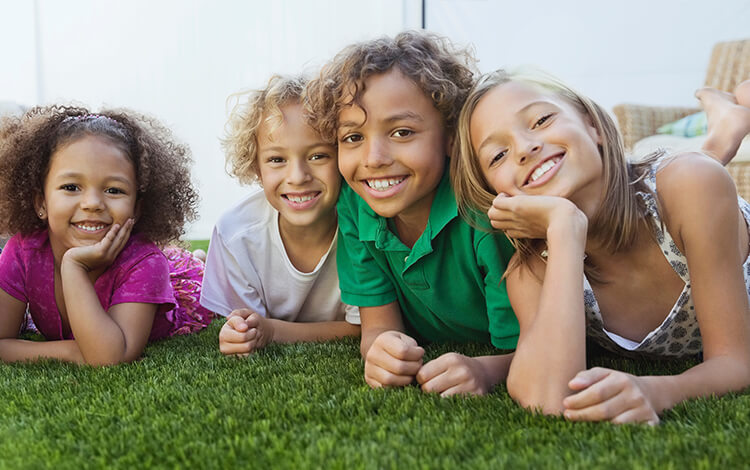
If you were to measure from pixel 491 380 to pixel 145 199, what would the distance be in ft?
4.06

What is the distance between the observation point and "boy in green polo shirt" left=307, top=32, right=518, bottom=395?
4.85ft

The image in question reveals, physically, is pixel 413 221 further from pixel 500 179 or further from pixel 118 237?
pixel 118 237

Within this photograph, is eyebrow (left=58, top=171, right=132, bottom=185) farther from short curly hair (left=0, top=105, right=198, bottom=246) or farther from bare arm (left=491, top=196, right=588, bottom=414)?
bare arm (left=491, top=196, right=588, bottom=414)

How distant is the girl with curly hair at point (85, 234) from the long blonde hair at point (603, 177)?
34.8 inches

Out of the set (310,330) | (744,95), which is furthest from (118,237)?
(744,95)

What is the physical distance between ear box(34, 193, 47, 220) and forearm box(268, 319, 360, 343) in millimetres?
714

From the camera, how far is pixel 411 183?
1499mm

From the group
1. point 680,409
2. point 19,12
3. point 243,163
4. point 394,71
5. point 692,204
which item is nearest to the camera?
point 680,409

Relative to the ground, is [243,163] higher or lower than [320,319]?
higher

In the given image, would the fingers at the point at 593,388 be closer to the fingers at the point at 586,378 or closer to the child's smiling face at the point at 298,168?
the fingers at the point at 586,378

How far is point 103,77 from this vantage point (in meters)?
5.65

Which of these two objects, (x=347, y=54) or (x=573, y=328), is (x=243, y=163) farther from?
(x=573, y=328)

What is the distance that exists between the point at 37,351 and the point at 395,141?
1.05 m

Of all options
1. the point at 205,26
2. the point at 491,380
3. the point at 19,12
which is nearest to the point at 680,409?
the point at 491,380
